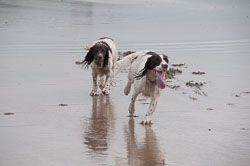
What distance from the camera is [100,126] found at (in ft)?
29.0

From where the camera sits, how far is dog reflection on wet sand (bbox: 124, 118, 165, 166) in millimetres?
7066

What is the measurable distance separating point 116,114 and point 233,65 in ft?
19.7

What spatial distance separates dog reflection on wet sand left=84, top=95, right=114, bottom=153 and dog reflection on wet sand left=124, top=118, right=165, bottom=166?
0.27m

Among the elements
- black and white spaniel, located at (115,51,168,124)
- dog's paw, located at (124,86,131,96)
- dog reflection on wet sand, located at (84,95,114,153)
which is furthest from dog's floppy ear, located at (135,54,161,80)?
dog's paw, located at (124,86,131,96)

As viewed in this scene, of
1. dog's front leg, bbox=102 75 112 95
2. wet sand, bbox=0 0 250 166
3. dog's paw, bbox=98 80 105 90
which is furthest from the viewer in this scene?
dog's paw, bbox=98 80 105 90

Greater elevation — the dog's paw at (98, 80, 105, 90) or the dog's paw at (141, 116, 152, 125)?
the dog's paw at (141, 116, 152, 125)

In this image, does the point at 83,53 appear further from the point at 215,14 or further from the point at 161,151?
the point at 215,14

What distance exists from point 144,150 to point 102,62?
4.58m

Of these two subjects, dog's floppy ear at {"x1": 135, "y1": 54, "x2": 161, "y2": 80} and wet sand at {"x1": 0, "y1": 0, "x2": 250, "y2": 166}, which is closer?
wet sand at {"x1": 0, "y1": 0, "x2": 250, "y2": 166}

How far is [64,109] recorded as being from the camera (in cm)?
994

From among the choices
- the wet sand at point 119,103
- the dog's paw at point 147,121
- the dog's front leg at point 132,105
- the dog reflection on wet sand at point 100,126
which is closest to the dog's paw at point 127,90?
the wet sand at point 119,103

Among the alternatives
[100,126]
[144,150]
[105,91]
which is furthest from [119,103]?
[144,150]

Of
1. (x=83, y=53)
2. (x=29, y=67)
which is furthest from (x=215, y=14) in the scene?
(x=29, y=67)

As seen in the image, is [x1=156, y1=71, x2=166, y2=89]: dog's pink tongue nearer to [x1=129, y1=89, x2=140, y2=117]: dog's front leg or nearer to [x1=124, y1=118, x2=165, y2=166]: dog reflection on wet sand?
[x1=129, y1=89, x2=140, y2=117]: dog's front leg
